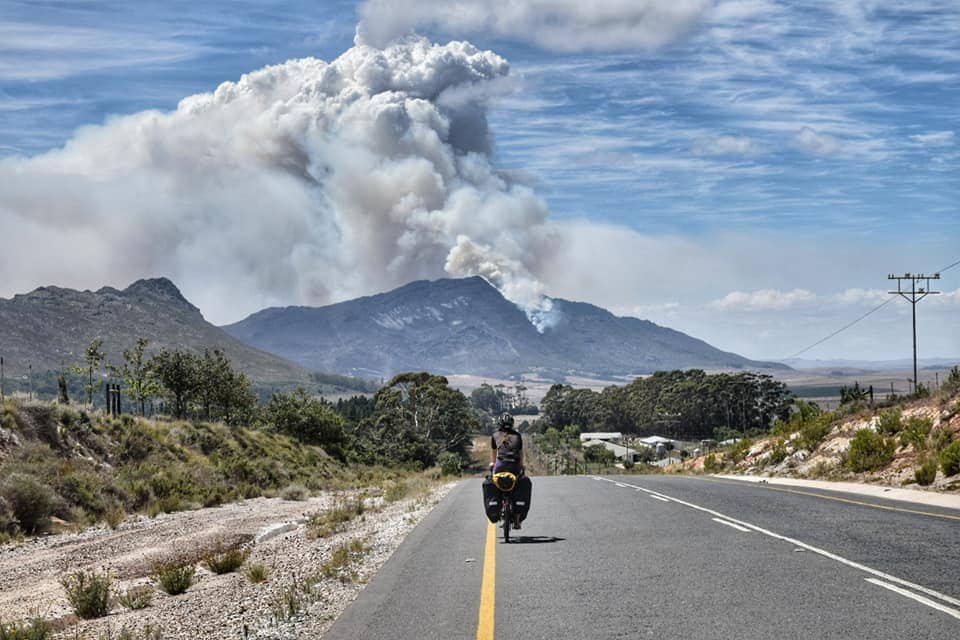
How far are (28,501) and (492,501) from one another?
13505 millimetres

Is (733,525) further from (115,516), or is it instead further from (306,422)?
(306,422)

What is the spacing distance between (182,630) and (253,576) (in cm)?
281

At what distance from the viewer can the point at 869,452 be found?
93.9 feet

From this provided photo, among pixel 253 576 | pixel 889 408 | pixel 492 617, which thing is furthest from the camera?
pixel 889 408

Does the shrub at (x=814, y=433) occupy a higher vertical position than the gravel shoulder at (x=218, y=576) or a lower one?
higher

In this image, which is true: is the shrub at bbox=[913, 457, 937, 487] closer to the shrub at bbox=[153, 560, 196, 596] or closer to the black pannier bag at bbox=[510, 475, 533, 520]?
the black pannier bag at bbox=[510, 475, 533, 520]

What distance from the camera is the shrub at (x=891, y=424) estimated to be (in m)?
30.0

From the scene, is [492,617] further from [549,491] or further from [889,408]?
[889,408]

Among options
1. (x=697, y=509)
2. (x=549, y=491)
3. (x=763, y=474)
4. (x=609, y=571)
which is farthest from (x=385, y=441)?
(x=609, y=571)

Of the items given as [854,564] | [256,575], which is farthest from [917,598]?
[256,575]

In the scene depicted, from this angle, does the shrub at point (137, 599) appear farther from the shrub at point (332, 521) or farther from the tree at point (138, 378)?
the tree at point (138, 378)

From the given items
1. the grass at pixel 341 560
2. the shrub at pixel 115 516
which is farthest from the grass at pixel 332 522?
the shrub at pixel 115 516

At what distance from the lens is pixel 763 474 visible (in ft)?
117

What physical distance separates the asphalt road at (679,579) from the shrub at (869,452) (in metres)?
12.0
